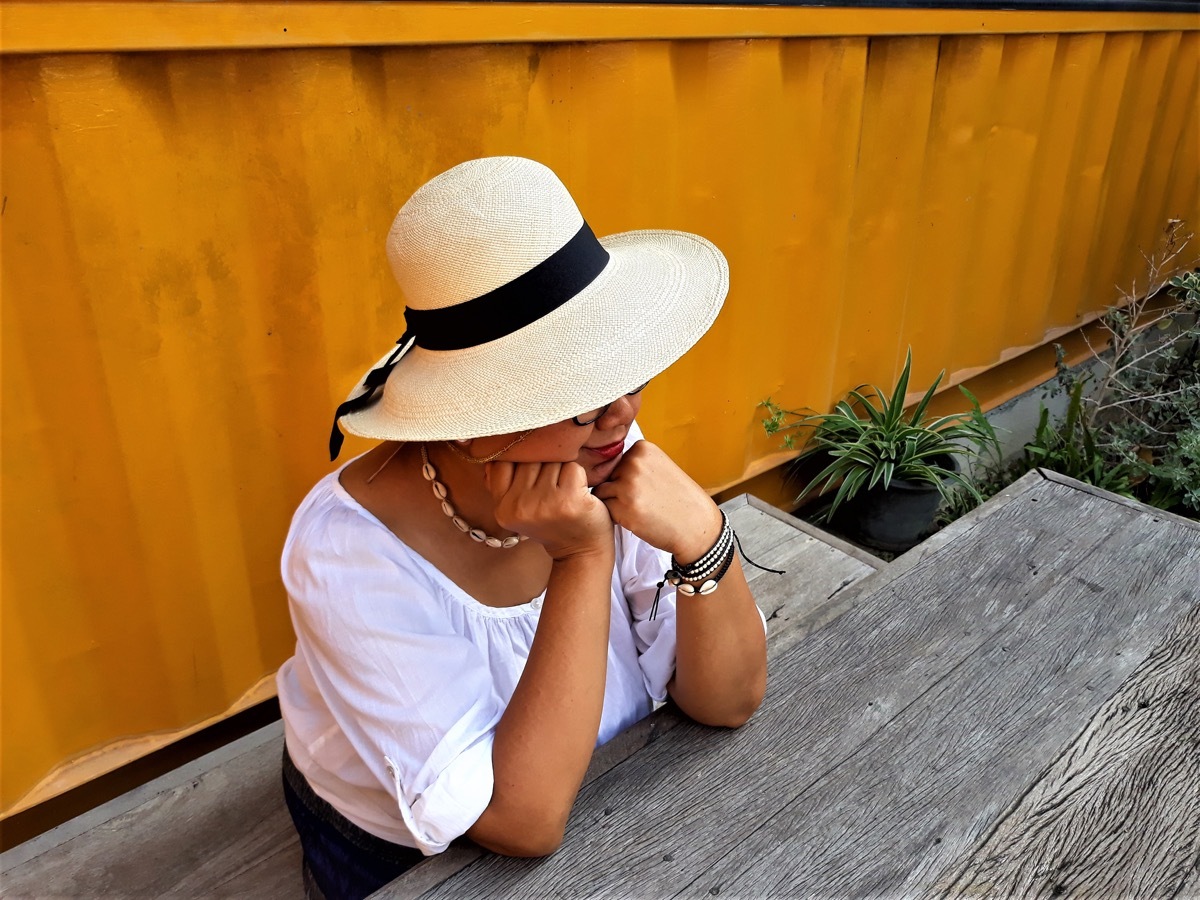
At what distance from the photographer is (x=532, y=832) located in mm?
1169

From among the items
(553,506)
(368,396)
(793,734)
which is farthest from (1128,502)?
(368,396)

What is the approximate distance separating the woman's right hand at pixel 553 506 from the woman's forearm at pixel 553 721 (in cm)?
3

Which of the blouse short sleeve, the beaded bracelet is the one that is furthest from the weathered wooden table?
the beaded bracelet

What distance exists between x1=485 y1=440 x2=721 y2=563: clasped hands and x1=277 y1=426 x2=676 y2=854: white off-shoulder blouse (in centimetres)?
19

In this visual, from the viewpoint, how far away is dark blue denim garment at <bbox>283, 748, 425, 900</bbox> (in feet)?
4.69

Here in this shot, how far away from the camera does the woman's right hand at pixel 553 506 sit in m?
1.25

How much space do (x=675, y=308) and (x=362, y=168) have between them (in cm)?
112

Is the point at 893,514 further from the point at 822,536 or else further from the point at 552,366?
the point at 552,366

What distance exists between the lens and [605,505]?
4.42 feet

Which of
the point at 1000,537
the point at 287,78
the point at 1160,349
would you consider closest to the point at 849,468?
the point at 1000,537

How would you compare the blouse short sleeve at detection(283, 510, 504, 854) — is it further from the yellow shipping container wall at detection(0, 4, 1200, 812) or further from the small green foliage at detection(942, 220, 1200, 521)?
the small green foliage at detection(942, 220, 1200, 521)

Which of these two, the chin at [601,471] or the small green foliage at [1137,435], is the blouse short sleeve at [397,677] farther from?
the small green foliage at [1137,435]

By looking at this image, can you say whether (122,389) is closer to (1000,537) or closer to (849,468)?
(1000,537)

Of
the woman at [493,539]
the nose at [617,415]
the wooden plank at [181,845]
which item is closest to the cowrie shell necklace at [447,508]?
the woman at [493,539]
